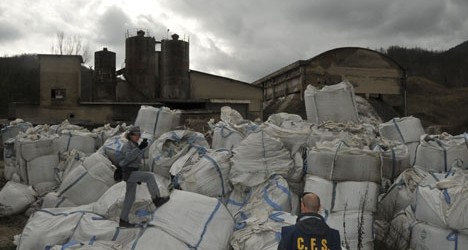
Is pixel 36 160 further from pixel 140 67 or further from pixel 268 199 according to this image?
pixel 140 67

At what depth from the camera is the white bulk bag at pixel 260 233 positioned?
3.33 meters

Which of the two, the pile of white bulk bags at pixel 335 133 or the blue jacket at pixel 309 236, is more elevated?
the pile of white bulk bags at pixel 335 133

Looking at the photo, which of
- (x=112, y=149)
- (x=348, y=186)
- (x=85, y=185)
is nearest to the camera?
(x=348, y=186)

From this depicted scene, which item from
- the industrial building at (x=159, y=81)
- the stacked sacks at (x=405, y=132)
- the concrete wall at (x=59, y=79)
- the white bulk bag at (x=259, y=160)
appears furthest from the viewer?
the industrial building at (x=159, y=81)

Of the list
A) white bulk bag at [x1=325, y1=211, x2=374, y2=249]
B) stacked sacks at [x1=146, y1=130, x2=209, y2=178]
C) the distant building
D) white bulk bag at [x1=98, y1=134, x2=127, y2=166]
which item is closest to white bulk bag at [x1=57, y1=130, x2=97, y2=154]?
white bulk bag at [x1=98, y1=134, x2=127, y2=166]

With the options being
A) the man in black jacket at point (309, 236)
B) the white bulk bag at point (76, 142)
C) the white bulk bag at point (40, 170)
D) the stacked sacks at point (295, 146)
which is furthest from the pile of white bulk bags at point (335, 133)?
the white bulk bag at point (40, 170)

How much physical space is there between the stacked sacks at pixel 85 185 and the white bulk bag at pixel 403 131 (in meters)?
3.73

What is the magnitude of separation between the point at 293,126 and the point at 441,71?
42.0 metres

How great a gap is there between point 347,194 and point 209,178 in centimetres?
141

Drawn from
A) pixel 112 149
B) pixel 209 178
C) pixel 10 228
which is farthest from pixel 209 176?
pixel 10 228

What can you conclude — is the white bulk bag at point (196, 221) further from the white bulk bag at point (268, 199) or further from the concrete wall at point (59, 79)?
the concrete wall at point (59, 79)

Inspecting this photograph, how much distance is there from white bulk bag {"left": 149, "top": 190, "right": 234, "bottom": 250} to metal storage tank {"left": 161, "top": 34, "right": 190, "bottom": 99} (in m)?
14.6

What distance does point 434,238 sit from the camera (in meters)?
3.78

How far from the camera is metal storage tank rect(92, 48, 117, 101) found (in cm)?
1775
